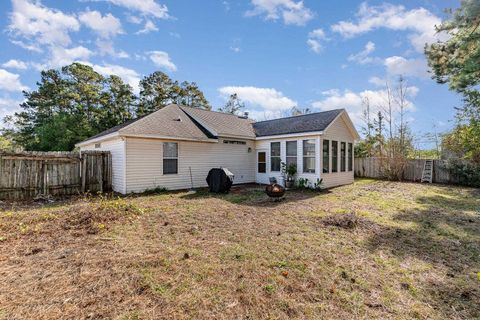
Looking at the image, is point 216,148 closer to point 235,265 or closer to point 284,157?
point 284,157

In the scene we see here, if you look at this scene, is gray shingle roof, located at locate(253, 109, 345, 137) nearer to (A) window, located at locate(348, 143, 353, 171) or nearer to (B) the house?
(B) the house

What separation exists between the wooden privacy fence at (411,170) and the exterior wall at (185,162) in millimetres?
9001

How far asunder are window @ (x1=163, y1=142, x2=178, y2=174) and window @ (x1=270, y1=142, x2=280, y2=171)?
17.2ft

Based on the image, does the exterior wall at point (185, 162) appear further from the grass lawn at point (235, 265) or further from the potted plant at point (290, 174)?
the grass lawn at point (235, 265)

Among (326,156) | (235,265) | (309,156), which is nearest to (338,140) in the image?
(326,156)

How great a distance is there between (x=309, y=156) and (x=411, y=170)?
903 cm

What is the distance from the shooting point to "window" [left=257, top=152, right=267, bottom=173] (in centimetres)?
1356

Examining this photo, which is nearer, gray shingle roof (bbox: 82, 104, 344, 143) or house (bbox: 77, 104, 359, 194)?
house (bbox: 77, 104, 359, 194)

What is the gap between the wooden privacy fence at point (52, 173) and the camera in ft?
27.8

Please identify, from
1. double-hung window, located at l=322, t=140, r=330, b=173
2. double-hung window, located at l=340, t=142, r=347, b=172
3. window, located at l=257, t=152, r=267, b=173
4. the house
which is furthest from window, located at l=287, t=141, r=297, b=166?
double-hung window, located at l=340, t=142, r=347, b=172

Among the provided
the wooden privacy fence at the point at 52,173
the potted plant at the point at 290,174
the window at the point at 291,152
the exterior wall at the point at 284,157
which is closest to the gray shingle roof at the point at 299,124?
the exterior wall at the point at 284,157

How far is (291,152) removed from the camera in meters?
12.2

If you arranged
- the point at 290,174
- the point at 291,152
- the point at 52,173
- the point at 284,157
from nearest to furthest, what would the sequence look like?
1. the point at 52,173
2. the point at 290,174
3. the point at 291,152
4. the point at 284,157

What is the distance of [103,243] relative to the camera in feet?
14.2
